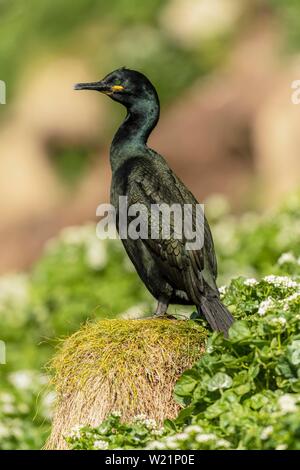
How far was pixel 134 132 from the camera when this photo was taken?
269 inches

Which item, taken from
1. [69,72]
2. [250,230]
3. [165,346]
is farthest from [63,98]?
[165,346]

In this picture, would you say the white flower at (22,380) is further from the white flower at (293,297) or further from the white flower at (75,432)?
the white flower at (293,297)

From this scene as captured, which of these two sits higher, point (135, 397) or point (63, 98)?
point (63, 98)

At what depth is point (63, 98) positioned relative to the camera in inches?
752

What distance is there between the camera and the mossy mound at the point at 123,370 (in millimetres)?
5527

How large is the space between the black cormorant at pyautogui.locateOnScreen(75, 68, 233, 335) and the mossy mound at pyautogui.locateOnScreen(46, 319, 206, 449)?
0.81 feet

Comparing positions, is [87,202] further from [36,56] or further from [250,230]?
[250,230]

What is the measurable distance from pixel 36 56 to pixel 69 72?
938 mm

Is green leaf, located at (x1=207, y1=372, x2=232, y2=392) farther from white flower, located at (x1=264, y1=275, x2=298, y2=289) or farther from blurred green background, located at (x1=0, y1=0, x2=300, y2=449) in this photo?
blurred green background, located at (x1=0, y1=0, x2=300, y2=449)

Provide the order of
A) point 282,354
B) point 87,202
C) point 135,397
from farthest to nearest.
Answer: point 87,202
point 135,397
point 282,354

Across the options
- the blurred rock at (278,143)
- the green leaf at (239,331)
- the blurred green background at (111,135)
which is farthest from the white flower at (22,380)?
the blurred rock at (278,143)

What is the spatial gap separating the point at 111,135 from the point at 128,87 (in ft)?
39.2

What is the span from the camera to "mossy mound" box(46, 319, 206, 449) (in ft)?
18.1

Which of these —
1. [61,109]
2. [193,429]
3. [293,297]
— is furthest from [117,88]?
[61,109]
